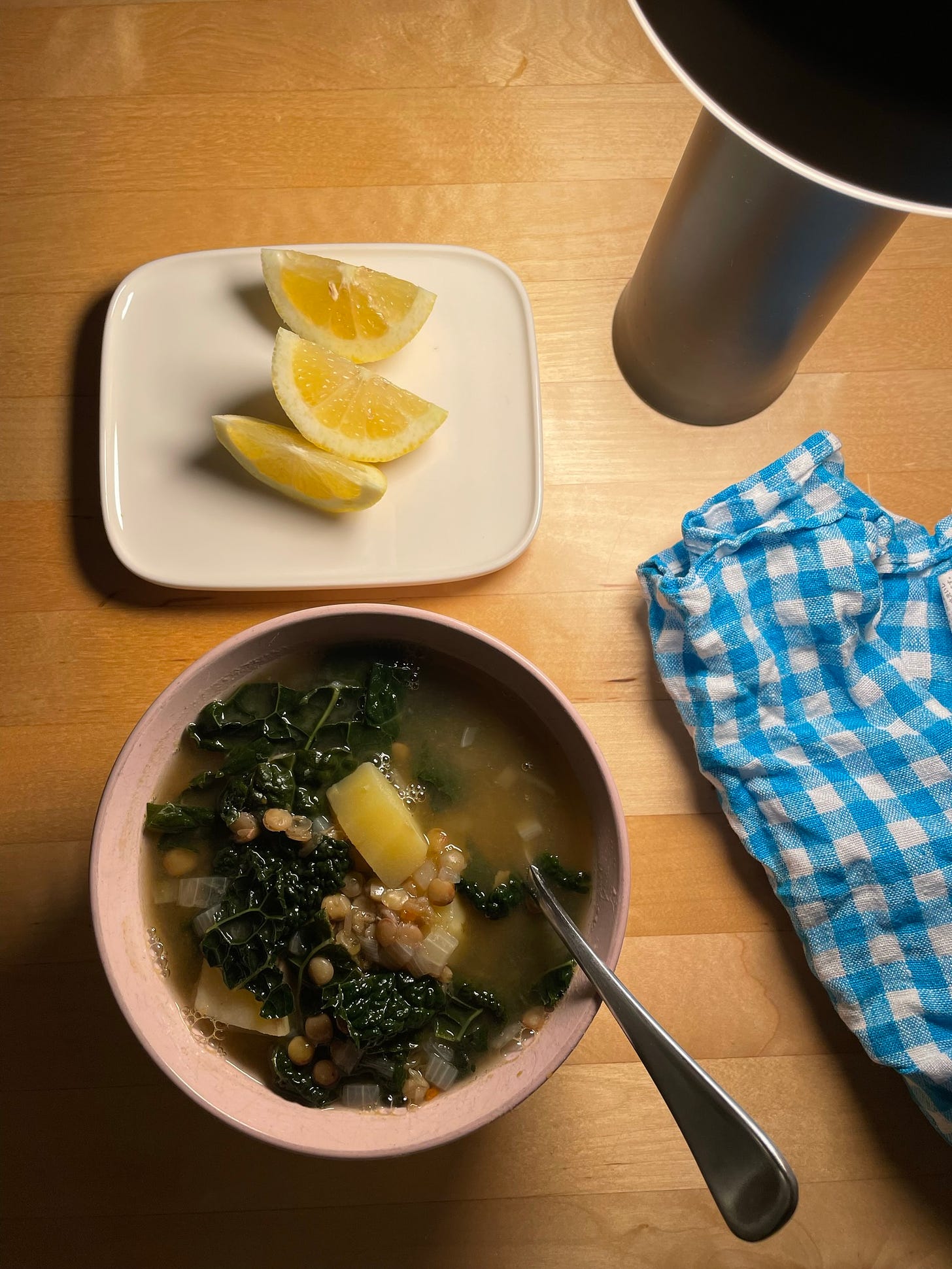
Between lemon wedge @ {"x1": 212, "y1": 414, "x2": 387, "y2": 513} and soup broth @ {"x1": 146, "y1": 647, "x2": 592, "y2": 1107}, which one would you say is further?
lemon wedge @ {"x1": 212, "y1": 414, "x2": 387, "y2": 513}

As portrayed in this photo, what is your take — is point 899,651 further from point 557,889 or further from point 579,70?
point 579,70

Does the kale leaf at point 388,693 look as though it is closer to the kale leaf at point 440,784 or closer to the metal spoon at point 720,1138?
the kale leaf at point 440,784

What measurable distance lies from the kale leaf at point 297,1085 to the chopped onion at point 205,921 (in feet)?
0.48

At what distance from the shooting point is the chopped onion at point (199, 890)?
99 cm

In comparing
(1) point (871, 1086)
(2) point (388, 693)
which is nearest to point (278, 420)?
(2) point (388, 693)

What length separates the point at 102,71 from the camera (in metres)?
1.29

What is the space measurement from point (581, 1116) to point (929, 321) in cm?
113

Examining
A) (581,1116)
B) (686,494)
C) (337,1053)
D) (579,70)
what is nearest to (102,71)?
(579,70)

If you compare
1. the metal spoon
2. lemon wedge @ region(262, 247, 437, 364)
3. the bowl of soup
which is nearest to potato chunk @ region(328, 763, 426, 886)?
the bowl of soup

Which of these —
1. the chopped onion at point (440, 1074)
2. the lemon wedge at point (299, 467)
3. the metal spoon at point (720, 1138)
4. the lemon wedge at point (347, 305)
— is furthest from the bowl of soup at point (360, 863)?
the lemon wedge at point (347, 305)

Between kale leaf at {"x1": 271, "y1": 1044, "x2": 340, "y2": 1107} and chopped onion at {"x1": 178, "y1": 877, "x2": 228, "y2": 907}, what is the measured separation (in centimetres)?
17

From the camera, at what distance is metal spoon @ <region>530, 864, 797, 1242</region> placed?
0.70 meters

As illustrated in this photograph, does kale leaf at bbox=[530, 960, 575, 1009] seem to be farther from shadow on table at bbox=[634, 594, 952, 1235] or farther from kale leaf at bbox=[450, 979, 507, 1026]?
shadow on table at bbox=[634, 594, 952, 1235]

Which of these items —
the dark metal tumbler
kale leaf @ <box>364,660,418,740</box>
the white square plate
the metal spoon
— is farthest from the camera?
the white square plate
